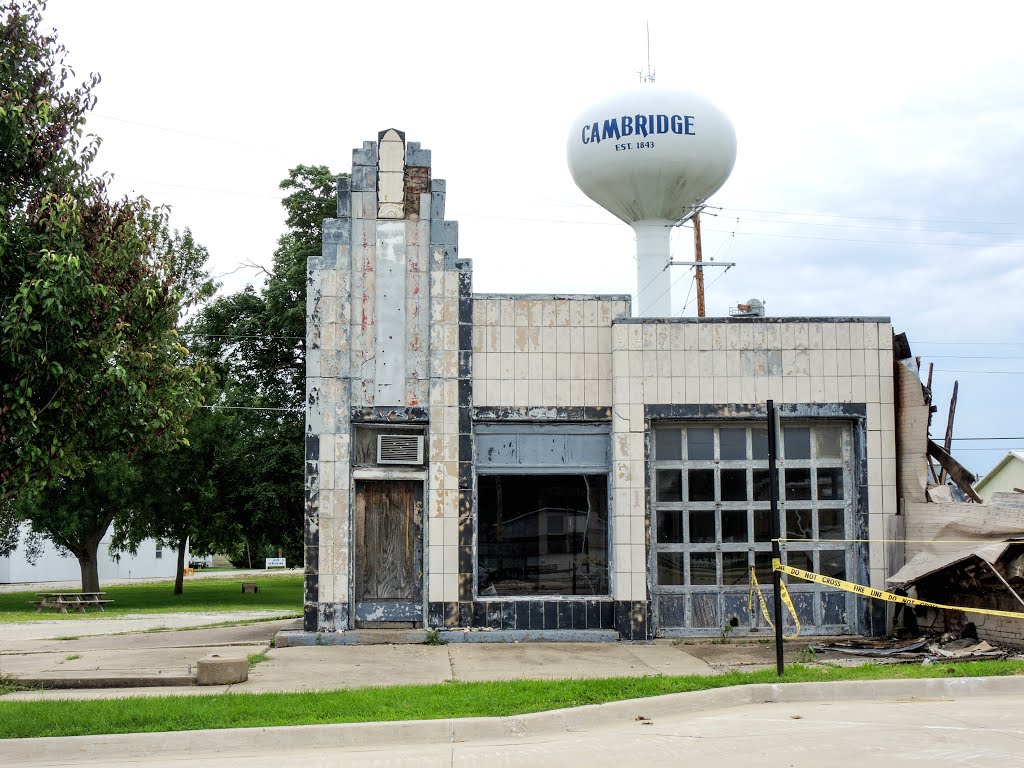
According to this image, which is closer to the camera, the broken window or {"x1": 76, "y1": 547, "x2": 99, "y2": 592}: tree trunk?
the broken window

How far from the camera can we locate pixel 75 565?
5956cm

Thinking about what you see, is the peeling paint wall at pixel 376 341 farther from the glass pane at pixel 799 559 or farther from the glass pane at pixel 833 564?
the glass pane at pixel 833 564

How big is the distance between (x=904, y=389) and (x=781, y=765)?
9265mm

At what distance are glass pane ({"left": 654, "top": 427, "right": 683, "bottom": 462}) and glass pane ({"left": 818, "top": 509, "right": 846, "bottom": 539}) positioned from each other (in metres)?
2.34

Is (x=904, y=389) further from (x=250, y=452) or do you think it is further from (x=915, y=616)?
(x=250, y=452)

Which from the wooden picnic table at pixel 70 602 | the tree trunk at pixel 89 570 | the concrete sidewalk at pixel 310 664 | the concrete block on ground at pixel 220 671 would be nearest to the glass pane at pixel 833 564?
the concrete sidewalk at pixel 310 664

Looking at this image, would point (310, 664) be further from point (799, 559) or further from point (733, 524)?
point (799, 559)

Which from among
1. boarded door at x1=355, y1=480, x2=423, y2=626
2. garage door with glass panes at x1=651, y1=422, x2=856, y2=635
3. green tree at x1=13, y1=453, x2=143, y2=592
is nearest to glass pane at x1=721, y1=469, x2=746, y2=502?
garage door with glass panes at x1=651, y1=422, x2=856, y2=635

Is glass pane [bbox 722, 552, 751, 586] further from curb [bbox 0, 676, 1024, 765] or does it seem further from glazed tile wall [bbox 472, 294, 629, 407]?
curb [bbox 0, 676, 1024, 765]

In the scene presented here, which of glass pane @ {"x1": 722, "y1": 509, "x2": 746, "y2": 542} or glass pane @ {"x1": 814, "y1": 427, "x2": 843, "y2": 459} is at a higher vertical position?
glass pane @ {"x1": 814, "y1": 427, "x2": 843, "y2": 459}

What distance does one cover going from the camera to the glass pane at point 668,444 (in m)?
16.0

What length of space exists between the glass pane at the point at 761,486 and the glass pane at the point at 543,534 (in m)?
2.29

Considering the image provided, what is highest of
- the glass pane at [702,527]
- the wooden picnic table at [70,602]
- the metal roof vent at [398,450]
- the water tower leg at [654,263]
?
the water tower leg at [654,263]

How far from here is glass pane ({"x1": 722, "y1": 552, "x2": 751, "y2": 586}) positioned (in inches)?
623
